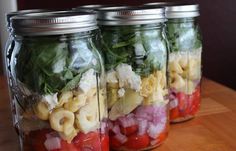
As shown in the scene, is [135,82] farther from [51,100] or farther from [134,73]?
[51,100]

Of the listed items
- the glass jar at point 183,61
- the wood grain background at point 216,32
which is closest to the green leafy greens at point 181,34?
the glass jar at point 183,61

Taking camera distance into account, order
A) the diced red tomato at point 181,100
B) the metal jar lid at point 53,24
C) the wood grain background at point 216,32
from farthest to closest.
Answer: the wood grain background at point 216,32, the diced red tomato at point 181,100, the metal jar lid at point 53,24

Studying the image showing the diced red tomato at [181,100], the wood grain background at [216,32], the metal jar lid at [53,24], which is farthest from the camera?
the wood grain background at [216,32]

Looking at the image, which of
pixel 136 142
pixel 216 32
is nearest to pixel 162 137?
pixel 136 142

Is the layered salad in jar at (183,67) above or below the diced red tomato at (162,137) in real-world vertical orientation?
above

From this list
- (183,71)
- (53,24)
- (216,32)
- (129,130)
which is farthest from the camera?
(216,32)

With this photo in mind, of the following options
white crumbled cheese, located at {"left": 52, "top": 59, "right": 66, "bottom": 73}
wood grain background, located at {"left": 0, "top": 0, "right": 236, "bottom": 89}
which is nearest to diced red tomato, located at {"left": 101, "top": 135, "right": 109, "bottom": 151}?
white crumbled cheese, located at {"left": 52, "top": 59, "right": 66, "bottom": 73}

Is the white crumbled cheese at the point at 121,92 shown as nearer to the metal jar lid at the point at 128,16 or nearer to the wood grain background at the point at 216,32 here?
the metal jar lid at the point at 128,16
